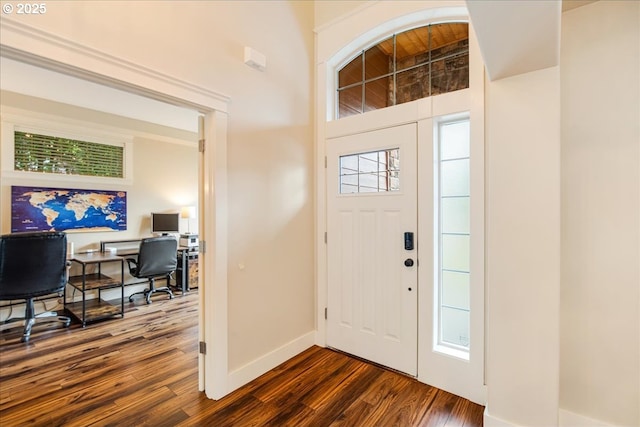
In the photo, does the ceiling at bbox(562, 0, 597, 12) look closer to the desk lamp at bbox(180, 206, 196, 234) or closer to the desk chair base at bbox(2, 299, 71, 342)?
the desk chair base at bbox(2, 299, 71, 342)

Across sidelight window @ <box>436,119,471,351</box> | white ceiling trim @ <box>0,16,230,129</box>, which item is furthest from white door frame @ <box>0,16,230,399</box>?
sidelight window @ <box>436,119,471,351</box>

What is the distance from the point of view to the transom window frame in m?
3.81

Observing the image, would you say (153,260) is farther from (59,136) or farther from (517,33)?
(517,33)

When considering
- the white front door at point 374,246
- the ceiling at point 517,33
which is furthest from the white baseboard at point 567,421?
the ceiling at point 517,33

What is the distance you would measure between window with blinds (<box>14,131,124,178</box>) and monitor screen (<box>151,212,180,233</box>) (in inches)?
34.5

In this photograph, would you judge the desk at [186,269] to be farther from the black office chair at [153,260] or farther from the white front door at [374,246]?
the white front door at [374,246]

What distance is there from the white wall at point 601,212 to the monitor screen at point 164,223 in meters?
5.47

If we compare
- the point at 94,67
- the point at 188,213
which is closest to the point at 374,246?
the point at 94,67

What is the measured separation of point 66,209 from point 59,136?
42.4 inches

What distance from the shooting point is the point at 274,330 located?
2631 mm

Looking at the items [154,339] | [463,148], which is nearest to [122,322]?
[154,339]

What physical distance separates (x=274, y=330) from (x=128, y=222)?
378cm

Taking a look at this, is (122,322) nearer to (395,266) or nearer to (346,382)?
(346,382)

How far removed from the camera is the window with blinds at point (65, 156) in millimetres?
3963
